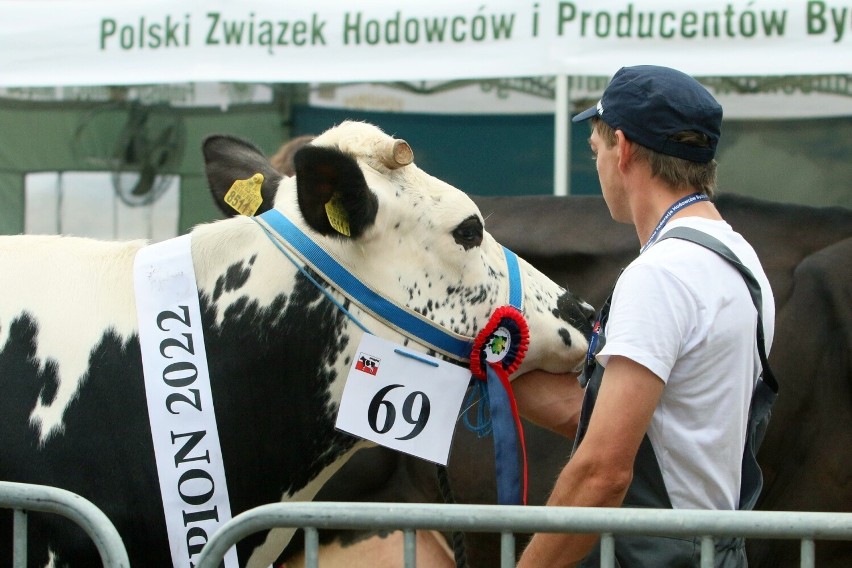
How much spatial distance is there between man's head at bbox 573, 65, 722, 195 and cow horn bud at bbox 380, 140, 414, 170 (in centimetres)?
42

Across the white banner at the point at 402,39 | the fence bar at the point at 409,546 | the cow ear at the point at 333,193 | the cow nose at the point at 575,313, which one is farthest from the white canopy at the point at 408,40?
the fence bar at the point at 409,546

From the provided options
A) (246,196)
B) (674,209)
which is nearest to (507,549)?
(674,209)

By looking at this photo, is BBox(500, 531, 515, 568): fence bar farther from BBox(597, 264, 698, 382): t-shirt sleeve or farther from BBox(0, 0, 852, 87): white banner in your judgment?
BBox(0, 0, 852, 87): white banner

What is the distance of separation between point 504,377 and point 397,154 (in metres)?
0.50

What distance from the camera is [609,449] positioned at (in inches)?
67.5

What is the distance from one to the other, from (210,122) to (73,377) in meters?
4.12

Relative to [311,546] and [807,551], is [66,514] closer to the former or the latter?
[311,546]

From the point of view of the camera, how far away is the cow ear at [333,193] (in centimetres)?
196

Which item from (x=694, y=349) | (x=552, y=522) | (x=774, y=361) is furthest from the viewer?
(x=774, y=361)

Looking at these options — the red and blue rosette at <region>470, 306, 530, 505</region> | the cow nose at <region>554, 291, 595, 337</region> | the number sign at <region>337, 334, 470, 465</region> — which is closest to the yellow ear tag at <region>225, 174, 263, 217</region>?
the number sign at <region>337, 334, 470, 465</region>

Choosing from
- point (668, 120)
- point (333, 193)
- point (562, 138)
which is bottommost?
point (333, 193)

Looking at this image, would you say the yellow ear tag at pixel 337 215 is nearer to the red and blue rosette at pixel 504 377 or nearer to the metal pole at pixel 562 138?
the red and blue rosette at pixel 504 377

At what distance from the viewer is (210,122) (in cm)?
601

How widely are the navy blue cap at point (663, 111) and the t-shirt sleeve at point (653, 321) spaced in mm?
248
